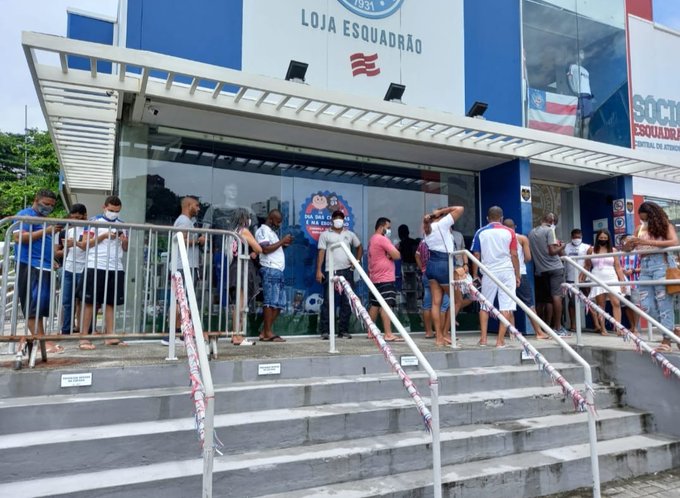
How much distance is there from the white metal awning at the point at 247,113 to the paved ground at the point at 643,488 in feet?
14.9

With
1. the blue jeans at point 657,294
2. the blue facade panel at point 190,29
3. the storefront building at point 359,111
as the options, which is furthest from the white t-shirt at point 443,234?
the blue facade panel at point 190,29

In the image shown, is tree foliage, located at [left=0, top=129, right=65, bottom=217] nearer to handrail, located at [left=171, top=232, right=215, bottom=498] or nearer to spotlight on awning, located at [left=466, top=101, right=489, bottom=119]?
spotlight on awning, located at [left=466, top=101, right=489, bottom=119]

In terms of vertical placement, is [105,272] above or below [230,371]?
above

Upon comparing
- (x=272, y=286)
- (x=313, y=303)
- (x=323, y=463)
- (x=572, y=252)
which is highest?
(x=572, y=252)

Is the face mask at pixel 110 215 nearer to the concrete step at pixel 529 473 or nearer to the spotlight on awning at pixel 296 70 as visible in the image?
the spotlight on awning at pixel 296 70

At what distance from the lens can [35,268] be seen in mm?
4547

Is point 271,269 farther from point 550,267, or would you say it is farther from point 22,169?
point 22,169

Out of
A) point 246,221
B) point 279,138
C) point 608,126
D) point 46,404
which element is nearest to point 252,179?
point 279,138

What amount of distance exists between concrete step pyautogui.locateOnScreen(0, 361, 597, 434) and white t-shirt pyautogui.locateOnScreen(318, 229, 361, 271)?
211cm

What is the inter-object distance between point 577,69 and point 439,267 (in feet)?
21.2

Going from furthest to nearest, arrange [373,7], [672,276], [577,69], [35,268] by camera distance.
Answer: [577,69] → [373,7] → [672,276] → [35,268]

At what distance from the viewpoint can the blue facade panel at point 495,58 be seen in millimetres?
8805

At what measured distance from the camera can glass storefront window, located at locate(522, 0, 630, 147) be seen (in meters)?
9.43

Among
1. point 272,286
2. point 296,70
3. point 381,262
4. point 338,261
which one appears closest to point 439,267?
point 381,262
